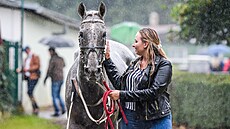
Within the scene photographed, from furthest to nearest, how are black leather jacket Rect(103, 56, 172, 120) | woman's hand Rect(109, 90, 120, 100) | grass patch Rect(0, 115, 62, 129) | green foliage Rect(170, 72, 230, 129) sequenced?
grass patch Rect(0, 115, 62, 129) → green foliage Rect(170, 72, 230, 129) → woman's hand Rect(109, 90, 120, 100) → black leather jacket Rect(103, 56, 172, 120)

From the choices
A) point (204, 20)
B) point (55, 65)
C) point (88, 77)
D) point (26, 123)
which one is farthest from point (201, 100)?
point (88, 77)

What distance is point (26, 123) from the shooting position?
13.0 metres

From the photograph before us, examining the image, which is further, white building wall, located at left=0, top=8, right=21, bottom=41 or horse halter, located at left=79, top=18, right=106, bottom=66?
white building wall, located at left=0, top=8, right=21, bottom=41

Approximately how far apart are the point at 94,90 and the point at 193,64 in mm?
23529

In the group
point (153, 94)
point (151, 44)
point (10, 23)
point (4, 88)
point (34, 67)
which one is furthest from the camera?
point (34, 67)

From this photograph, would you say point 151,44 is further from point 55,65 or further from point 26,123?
point 55,65

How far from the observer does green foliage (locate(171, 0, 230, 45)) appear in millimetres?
10664

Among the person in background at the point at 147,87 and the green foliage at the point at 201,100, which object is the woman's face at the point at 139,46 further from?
the green foliage at the point at 201,100

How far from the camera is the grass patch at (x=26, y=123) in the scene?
486 inches

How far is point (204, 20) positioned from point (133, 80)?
579 centimetres

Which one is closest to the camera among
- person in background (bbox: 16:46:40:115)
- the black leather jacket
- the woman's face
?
the black leather jacket

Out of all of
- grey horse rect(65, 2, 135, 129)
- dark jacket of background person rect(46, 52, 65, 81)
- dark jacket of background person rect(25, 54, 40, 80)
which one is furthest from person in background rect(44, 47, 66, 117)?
grey horse rect(65, 2, 135, 129)

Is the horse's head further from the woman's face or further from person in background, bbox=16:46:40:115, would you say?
person in background, bbox=16:46:40:115

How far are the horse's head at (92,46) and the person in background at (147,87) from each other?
0.96 feet
